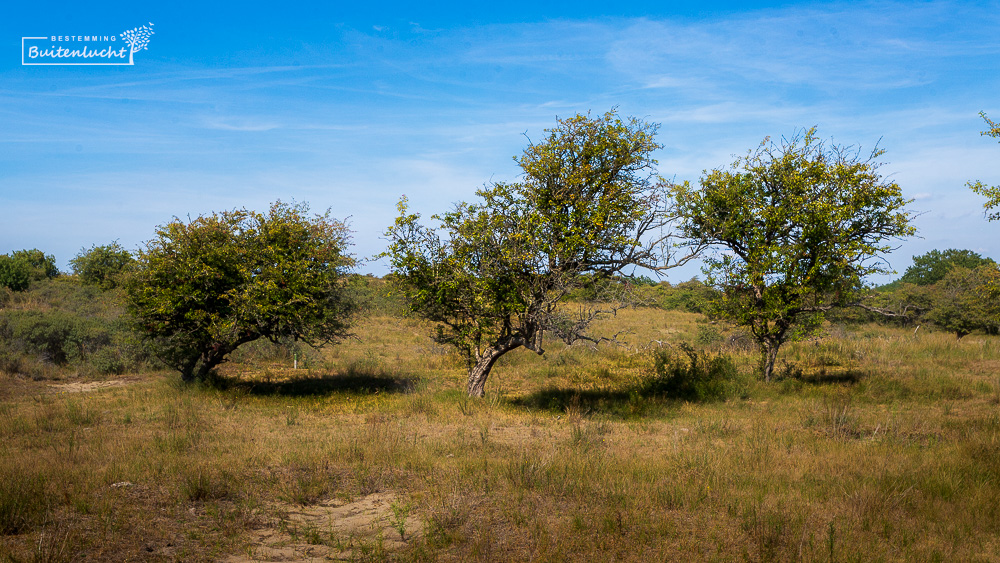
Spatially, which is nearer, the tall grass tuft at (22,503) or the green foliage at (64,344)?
the tall grass tuft at (22,503)

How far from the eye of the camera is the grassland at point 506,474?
5.97m

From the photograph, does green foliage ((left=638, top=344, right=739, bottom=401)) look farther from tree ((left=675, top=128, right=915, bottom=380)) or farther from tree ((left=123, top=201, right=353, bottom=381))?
tree ((left=123, top=201, right=353, bottom=381))

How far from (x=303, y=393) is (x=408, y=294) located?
5581mm

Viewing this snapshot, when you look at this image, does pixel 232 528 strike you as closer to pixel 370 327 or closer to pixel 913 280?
pixel 370 327

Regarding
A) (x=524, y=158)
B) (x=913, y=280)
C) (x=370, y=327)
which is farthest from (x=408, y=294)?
(x=913, y=280)

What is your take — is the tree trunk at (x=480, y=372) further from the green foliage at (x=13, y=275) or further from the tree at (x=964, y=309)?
the green foliage at (x=13, y=275)

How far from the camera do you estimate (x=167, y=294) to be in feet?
49.8

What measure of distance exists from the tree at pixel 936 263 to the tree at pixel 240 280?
58390mm

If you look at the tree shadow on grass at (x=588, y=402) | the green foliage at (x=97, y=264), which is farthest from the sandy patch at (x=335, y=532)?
the green foliage at (x=97, y=264)

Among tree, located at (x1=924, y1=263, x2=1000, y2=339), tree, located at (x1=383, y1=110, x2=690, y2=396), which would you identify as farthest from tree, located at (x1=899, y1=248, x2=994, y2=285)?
tree, located at (x1=383, y1=110, x2=690, y2=396)

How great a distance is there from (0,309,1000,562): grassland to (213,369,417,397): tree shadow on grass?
70 cm

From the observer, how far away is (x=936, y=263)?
183 feet

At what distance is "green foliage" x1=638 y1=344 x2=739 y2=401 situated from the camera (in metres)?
15.8

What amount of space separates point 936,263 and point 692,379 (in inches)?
2125
